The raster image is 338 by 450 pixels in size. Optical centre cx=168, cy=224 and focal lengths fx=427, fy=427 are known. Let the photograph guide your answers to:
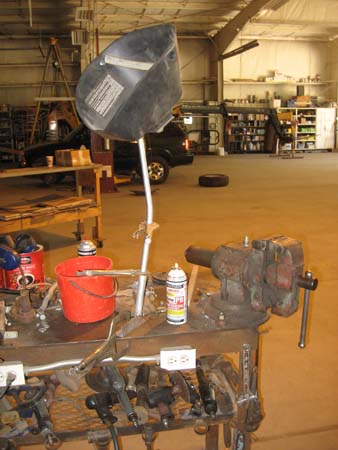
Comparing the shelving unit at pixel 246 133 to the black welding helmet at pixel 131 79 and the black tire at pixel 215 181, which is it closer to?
the black tire at pixel 215 181

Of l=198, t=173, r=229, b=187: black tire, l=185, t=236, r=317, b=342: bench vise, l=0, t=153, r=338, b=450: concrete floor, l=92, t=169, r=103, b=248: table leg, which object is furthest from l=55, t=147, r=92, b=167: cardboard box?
l=198, t=173, r=229, b=187: black tire

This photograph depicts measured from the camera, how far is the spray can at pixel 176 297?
1.39 metres

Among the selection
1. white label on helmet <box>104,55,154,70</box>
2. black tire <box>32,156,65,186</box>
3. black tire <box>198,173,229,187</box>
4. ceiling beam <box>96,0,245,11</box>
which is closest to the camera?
white label on helmet <box>104,55,154,70</box>

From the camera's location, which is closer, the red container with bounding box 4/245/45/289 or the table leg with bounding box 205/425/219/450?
the table leg with bounding box 205/425/219/450

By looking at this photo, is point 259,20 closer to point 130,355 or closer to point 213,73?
point 213,73

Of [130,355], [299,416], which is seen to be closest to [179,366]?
[130,355]

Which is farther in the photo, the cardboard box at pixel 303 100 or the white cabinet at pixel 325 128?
the white cabinet at pixel 325 128

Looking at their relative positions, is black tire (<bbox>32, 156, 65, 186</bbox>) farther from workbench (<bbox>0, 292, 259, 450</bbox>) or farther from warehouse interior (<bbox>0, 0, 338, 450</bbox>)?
workbench (<bbox>0, 292, 259, 450</bbox>)

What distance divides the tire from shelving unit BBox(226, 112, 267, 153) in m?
8.37

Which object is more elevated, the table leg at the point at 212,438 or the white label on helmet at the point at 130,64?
the white label on helmet at the point at 130,64

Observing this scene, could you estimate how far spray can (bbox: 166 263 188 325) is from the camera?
1.39 metres

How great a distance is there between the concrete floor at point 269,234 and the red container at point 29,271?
781 millimetres

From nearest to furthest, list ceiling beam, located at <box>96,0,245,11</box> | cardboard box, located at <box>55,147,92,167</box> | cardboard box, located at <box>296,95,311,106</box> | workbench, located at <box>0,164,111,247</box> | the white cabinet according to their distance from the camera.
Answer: workbench, located at <box>0,164,111,247</box> < cardboard box, located at <box>55,147,92,167</box> < ceiling beam, located at <box>96,0,245,11</box> < cardboard box, located at <box>296,95,311,106</box> < the white cabinet

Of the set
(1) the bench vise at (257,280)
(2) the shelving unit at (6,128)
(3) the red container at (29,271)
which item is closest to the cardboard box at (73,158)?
(3) the red container at (29,271)
